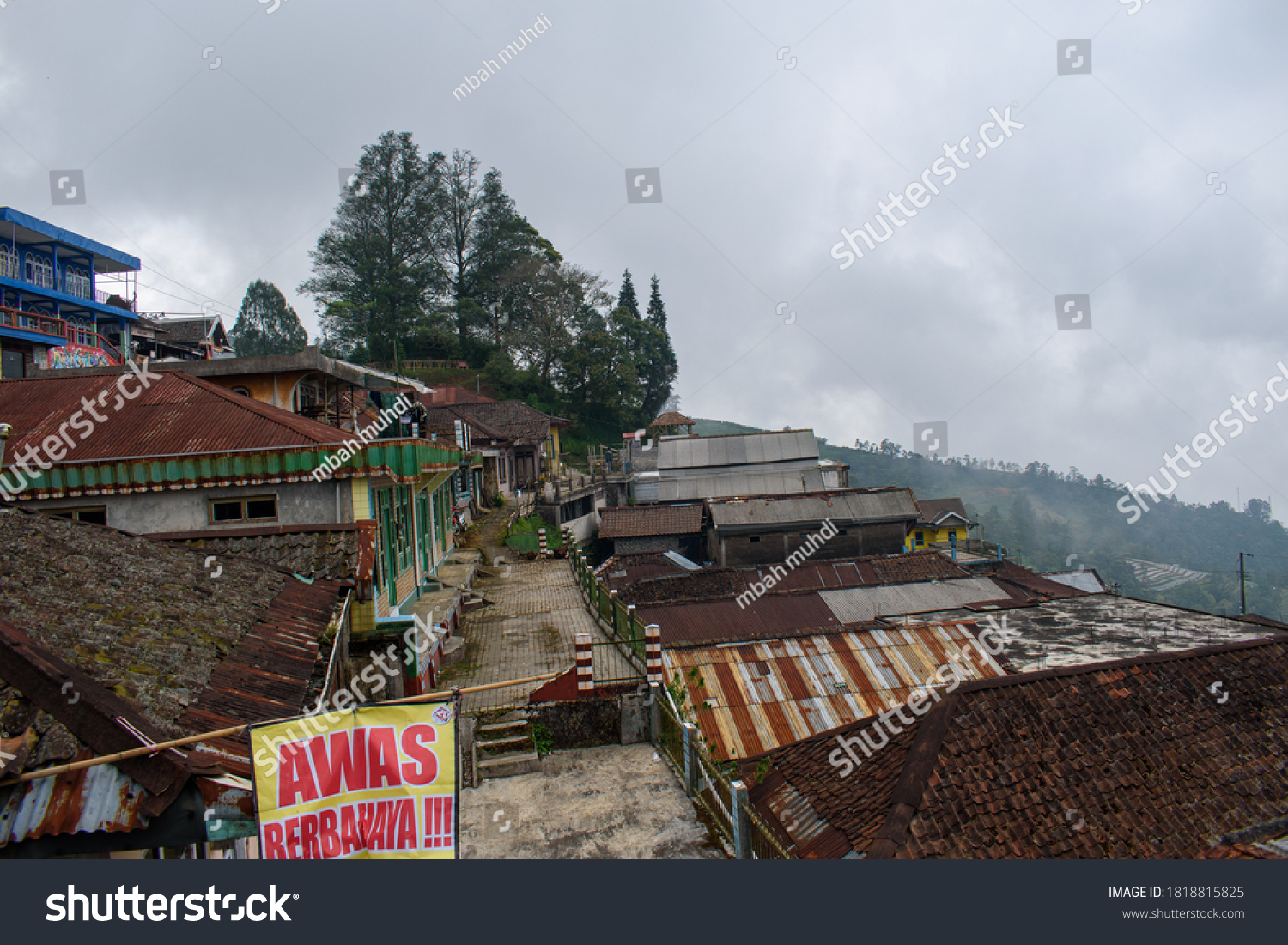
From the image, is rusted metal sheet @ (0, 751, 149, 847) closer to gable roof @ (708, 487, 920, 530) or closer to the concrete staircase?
the concrete staircase

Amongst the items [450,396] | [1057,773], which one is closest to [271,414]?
[1057,773]

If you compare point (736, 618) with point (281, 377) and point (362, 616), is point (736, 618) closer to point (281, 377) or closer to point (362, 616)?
point (362, 616)

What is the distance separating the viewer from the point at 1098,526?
89.3m

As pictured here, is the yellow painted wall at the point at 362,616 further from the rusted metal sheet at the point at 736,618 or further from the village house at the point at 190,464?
the rusted metal sheet at the point at 736,618

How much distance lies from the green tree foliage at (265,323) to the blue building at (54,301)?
2093cm

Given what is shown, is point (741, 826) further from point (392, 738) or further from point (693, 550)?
point (693, 550)

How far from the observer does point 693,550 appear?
34.1m

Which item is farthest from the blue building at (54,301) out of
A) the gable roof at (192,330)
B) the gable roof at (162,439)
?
the gable roof at (162,439)

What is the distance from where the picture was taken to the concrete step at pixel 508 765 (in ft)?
30.1

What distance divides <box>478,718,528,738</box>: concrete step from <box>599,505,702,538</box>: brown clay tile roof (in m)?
22.5

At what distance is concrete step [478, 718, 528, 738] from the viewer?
9.88 meters

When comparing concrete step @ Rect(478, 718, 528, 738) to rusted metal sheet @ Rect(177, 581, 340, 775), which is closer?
rusted metal sheet @ Rect(177, 581, 340, 775)

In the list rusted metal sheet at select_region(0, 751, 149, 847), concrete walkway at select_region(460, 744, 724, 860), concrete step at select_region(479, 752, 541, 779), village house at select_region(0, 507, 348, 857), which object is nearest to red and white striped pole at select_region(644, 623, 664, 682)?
concrete walkway at select_region(460, 744, 724, 860)

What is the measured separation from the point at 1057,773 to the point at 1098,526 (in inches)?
3826
